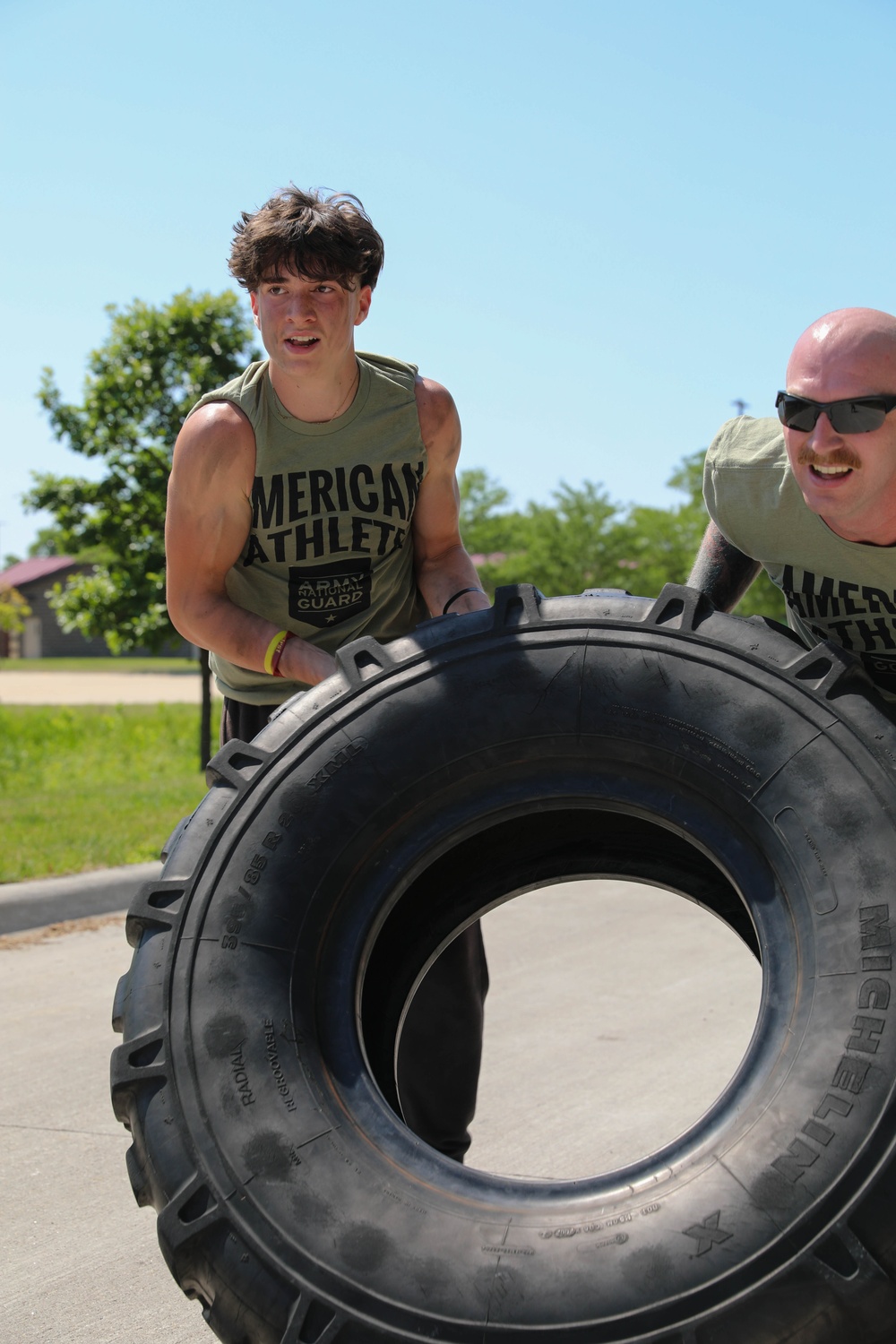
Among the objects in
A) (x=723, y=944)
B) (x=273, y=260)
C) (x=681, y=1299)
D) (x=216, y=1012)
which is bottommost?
(x=723, y=944)

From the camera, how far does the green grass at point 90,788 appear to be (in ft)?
24.7

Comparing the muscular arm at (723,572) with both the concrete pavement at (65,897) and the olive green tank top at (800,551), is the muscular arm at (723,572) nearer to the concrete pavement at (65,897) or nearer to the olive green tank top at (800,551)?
the olive green tank top at (800,551)

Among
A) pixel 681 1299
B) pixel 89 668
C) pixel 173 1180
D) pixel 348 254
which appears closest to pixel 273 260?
pixel 348 254

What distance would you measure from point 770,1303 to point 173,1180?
0.88 metres

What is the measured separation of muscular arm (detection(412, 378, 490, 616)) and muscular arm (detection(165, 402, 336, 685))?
38 cm

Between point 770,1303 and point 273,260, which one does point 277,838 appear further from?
point 273,260

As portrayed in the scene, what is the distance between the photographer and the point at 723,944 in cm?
580

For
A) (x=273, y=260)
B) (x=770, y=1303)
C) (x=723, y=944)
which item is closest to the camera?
(x=770, y=1303)

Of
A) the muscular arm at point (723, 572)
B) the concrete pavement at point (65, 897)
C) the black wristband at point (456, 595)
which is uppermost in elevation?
the muscular arm at point (723, 572)

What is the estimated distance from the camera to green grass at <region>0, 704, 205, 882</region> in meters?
7.52

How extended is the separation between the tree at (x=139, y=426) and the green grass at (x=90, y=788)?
171 cm

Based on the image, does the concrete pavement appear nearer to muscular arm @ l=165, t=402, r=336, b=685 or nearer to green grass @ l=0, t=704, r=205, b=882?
green grass @ l=0, t=704, r=205, b=882

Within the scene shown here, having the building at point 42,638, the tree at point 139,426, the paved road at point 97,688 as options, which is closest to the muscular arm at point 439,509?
the tree at point 139,426

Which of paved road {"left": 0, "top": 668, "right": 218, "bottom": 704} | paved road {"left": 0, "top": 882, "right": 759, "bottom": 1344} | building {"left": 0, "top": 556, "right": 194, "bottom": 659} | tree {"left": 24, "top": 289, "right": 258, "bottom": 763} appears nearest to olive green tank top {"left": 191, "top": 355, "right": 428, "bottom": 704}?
paved road {"left": 0, "top": 882, "right": 759, "bottom": 1344}
